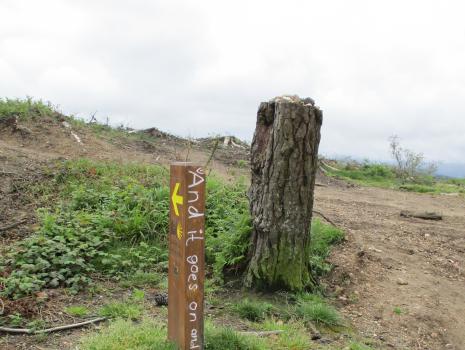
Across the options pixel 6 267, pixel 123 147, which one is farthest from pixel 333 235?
pixel 123 147

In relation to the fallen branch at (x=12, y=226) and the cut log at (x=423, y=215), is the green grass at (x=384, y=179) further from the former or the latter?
the fallen branch at (x=12, y=226)

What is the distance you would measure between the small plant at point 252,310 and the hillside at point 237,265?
0.04ft

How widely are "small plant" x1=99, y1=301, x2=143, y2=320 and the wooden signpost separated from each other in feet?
3.02

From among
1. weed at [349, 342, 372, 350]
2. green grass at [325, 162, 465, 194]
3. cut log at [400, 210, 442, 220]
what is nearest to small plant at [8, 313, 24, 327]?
weed at [349, 342, 372, 350]

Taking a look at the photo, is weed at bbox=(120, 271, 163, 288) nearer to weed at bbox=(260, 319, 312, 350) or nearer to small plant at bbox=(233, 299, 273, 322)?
small plant at bbox=(233, 299, 273, 322)

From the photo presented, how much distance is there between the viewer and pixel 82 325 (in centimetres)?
362

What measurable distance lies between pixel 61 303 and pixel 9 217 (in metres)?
2.29

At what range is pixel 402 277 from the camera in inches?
205

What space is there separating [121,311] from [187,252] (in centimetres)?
136

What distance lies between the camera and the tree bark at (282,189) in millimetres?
4309

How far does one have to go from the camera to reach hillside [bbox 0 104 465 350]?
12.7 ft

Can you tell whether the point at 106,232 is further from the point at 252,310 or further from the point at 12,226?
the point at 252,310

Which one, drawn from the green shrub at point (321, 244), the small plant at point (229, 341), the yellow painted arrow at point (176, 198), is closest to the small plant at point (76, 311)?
the small plant at point (229, 341)

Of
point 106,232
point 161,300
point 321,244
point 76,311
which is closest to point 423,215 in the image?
point 321,244
